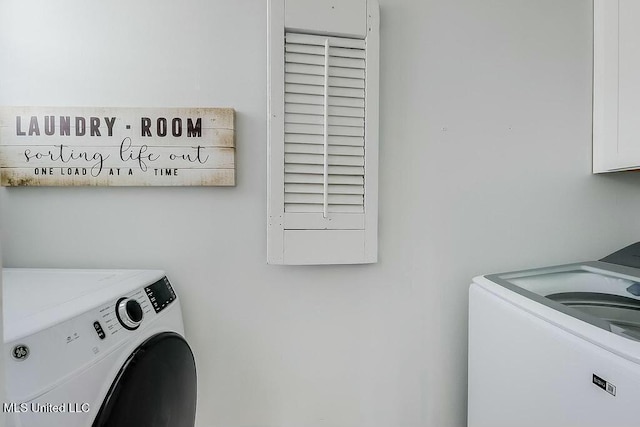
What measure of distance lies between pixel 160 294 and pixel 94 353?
32cm

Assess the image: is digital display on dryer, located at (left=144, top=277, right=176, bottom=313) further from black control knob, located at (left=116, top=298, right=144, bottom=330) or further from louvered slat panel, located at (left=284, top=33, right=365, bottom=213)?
louvered slat panel, located at (left=284, top=33, right=365, bottom=213)

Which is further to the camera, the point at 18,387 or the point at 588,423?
the point at 588,423

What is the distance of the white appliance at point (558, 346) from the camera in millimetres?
→ 639

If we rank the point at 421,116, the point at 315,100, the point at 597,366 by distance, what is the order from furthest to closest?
the point at 421,116
the point at 315,100
the point at 597,366

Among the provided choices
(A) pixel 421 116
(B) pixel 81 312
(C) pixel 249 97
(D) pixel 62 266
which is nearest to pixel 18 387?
(B) pixel 81 312

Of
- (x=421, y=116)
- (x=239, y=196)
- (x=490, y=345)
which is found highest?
(x=421, y=116)

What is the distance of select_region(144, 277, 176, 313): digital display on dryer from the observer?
0.94 metres

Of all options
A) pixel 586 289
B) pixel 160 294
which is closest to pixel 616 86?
pixel 586 289

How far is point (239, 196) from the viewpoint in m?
1.18

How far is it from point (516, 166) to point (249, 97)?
114 cm

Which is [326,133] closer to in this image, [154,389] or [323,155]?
[323,155]

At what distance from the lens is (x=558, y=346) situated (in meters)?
0.75

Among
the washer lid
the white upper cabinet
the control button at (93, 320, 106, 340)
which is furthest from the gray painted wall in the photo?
the control button at (93, 320, 106, 340)

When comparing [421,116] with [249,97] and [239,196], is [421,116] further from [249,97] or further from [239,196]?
[239,196]
